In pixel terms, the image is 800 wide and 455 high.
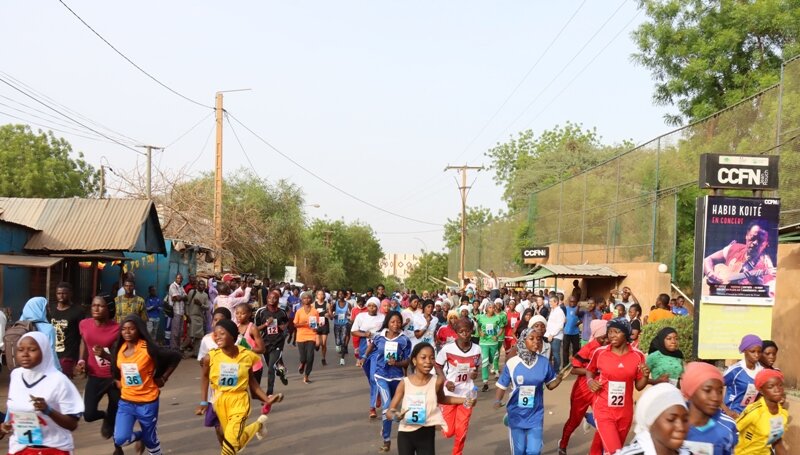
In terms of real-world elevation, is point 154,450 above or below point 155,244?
below

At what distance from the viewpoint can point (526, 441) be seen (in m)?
8.01

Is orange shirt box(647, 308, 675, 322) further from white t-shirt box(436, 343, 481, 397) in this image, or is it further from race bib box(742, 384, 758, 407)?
race bib box(742, 384, 758, 407)

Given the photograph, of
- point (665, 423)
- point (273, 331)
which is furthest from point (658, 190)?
point (665, 423)

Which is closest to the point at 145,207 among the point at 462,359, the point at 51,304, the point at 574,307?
the point at 51,304

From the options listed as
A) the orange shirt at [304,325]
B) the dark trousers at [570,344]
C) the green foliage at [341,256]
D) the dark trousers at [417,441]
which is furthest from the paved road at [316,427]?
the green foliage at [341,256]

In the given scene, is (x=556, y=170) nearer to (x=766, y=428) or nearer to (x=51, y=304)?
(x=51, y=304)

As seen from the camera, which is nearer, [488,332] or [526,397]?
[526,397]

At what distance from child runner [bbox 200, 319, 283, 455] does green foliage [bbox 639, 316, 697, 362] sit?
8066mm

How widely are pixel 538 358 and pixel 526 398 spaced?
45 centimetres

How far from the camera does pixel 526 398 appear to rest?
7.95m

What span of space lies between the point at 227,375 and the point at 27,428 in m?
2.24

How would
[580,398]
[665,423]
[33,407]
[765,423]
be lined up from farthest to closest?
1. [580,398]
2. [765,423]
3. [33,407]
4. [665,423]

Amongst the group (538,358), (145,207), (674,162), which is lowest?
(538,358)

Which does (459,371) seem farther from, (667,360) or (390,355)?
(667,360)
